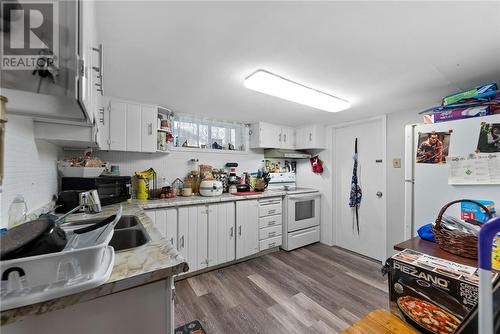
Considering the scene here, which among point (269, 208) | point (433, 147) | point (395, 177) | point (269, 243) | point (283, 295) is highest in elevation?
point (433, 147)

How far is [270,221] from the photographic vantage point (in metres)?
2.94

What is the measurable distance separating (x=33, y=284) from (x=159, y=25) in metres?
1.22

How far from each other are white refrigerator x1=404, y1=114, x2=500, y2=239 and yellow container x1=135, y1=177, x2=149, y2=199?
2699 millimetres

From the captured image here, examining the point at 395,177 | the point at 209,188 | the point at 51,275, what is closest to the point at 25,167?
the point at 51,275

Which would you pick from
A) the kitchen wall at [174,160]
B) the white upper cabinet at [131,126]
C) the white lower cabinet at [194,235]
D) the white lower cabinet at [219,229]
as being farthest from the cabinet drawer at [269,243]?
the white upper cabinet at [131,126]

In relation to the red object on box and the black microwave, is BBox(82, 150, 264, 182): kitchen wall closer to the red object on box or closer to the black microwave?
the black microwave

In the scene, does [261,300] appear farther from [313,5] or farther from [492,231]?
[313,5]

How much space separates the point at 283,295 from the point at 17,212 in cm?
209

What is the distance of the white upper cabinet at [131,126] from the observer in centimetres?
212

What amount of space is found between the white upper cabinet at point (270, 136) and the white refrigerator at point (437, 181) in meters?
1.89

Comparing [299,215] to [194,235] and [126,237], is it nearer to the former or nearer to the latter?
[194,235]

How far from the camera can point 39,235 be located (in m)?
0.64

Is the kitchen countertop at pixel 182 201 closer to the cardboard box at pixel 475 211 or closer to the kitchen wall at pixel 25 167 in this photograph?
the kitchen wall at pixel 25 167

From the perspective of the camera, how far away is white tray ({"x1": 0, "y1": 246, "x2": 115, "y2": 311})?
53 cm
